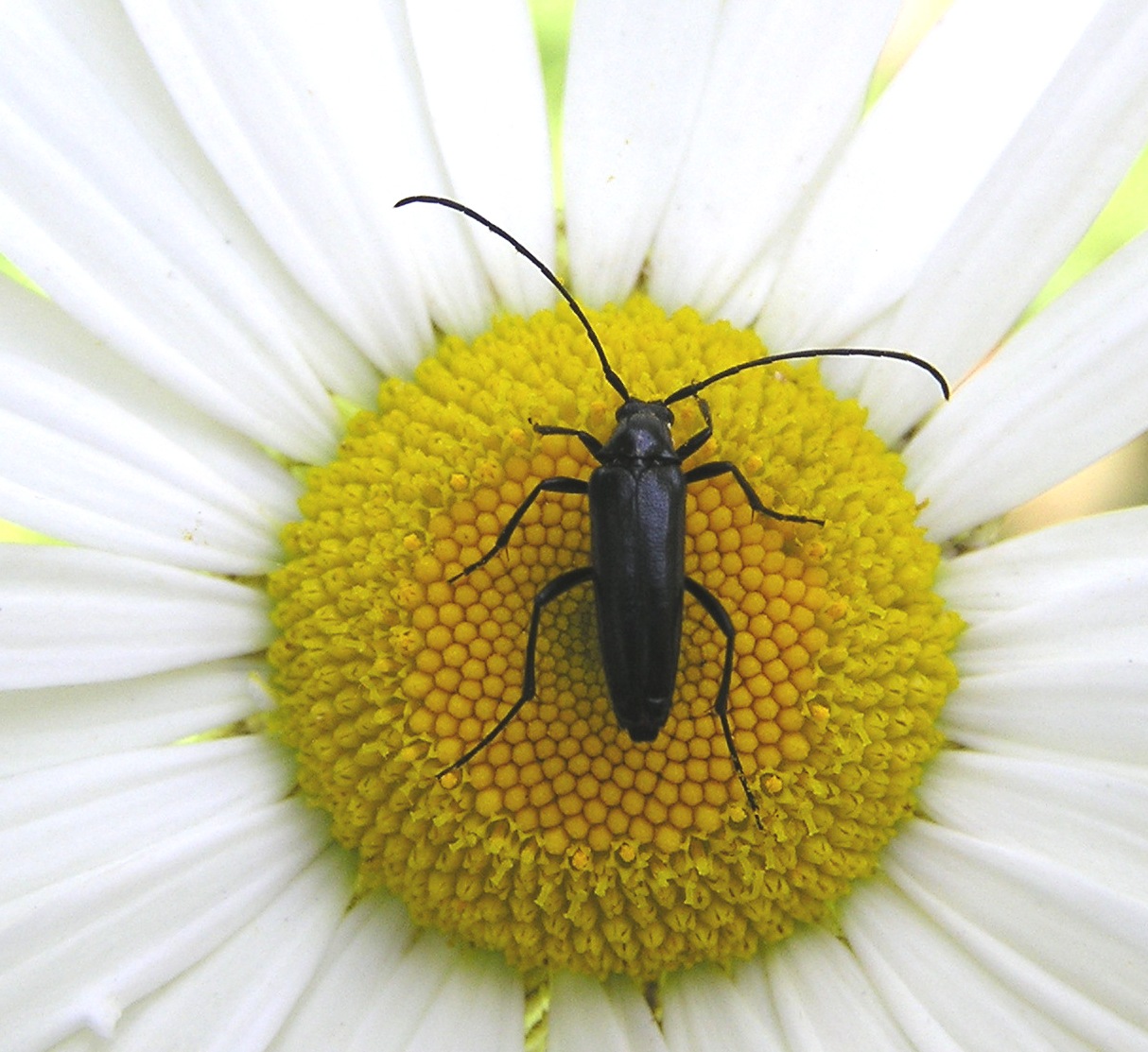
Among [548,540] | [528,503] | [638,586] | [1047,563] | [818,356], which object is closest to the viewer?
[638,586]

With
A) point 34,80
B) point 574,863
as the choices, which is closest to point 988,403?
point 574,863

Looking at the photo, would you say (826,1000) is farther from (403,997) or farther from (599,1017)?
(403,997)

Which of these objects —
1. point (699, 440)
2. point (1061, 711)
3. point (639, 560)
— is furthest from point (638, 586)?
point (1061, 711)

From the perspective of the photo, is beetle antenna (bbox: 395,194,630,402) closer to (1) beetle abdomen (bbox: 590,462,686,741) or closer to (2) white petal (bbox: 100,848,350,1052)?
(1) beetle abdomen (bbox: 590,462,686,741)

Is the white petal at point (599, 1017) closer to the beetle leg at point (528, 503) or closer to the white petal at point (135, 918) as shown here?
the white petal at point (135, 918)

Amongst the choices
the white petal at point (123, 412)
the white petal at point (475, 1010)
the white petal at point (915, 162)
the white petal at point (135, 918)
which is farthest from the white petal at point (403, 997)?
the white petal at point (915, 162)
